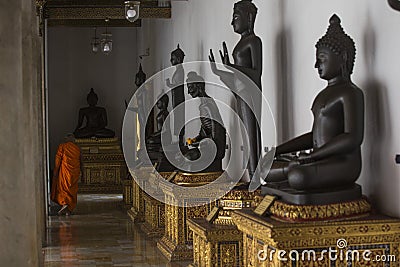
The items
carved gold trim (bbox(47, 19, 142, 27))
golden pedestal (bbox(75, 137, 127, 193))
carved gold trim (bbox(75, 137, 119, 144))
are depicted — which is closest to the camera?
golden pedestal (bbox(75, 137, 127, 193))

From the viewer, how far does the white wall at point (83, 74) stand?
19406 mm

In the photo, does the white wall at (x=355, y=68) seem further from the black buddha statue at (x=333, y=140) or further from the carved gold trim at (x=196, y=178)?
the carved gold trim at (x=196, y=178)

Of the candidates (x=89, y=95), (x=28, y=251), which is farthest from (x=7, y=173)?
(x=89, y=95)

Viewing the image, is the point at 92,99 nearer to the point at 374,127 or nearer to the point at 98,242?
the point at 98,242

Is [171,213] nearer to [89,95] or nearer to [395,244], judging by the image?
[395,244]

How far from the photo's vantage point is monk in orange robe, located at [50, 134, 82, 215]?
1378cm

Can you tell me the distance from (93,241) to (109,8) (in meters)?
5.52

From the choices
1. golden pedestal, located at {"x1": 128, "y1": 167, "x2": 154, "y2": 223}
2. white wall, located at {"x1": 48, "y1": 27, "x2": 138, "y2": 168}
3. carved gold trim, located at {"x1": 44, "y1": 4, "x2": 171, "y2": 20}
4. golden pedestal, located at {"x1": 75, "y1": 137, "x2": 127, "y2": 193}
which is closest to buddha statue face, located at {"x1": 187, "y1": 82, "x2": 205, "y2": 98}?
golden pedestal, located at {"x1": 128, "y1": 167, "x2": 154, "y2": 223}

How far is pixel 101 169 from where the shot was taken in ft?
59.4

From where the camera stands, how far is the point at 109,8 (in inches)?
571

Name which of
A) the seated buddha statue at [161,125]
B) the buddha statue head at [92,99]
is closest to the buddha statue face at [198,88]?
the seated buddha statue at [161,125]

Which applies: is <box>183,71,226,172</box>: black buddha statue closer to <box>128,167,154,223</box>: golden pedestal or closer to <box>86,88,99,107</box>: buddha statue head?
<box>128,167,154,223</box>: golden pedestal

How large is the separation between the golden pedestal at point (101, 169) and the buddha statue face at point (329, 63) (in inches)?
508

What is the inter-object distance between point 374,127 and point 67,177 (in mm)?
9237
